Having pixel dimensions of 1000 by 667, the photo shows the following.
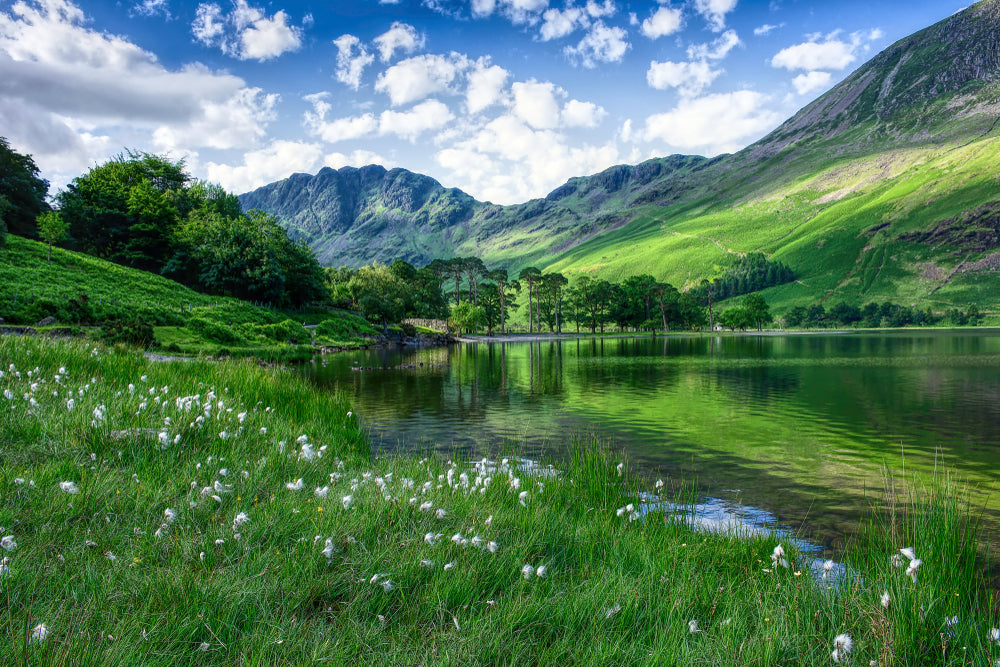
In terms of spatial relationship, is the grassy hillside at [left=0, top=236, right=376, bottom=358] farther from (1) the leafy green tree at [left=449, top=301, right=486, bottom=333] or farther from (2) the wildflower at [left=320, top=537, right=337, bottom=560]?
(1) the leafy green tree at [left=449, top=301, right=486, bottom=333]

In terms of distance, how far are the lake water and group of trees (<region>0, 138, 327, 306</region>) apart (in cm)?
4640

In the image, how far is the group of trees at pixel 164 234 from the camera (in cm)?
7544

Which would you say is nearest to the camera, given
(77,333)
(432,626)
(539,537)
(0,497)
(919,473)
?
(432,626)

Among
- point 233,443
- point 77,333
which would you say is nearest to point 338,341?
point 77,333

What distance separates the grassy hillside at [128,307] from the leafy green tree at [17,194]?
24.8 meters

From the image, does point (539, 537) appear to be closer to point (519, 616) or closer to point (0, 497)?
point (519, 616)

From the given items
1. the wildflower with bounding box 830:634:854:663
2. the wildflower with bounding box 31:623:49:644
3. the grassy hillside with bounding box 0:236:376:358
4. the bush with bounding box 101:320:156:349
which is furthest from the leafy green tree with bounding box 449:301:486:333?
the wildflower with bounding box 31:623:49:644

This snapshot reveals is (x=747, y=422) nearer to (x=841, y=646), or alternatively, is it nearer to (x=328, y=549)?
(x=841, y=646)

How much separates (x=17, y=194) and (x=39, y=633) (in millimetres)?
101337

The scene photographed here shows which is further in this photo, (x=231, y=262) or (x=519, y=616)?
(x=231, y=262)

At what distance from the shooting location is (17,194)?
74.9 m

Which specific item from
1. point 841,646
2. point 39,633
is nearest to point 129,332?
point 39,633

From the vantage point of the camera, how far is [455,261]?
144 metres

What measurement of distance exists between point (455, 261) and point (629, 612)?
466 ft
